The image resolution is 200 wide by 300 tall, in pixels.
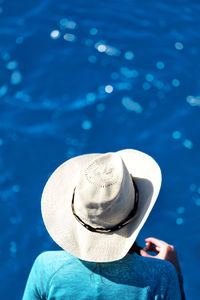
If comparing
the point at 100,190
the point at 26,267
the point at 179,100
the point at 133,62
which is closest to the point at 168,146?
the point at 179,100

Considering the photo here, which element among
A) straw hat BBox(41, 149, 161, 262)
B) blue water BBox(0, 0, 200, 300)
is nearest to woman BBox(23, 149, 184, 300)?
straw hat BBox(41, 149, 161, 262)

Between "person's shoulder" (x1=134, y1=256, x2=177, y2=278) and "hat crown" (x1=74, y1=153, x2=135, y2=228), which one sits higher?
"hat crown" (x1=74, y1=153, x2=135, y2=228)

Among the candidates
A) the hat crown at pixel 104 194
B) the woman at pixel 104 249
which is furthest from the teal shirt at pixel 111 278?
the hat crown at pixel 104 194

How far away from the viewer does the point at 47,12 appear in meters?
4.46

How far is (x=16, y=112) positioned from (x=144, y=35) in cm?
161

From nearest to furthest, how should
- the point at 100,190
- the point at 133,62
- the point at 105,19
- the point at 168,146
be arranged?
the point at 100,190 < the point at 168,146 < the point at 133,62 < the point at 105,19

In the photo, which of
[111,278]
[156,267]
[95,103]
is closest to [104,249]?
[111,278]

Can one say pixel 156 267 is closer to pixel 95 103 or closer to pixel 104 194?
pixel 104 194

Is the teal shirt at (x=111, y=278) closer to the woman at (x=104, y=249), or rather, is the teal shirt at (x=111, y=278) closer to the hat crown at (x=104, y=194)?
the woman at (x=104, y=249)

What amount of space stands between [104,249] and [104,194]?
26 cm

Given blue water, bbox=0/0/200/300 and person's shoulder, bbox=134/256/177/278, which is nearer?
→ person's shoulder, bbox=134/256/177/278

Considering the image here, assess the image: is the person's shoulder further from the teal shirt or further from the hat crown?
the hat crown

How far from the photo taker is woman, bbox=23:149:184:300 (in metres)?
1.64

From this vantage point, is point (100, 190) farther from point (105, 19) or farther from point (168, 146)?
point (105, 19)
